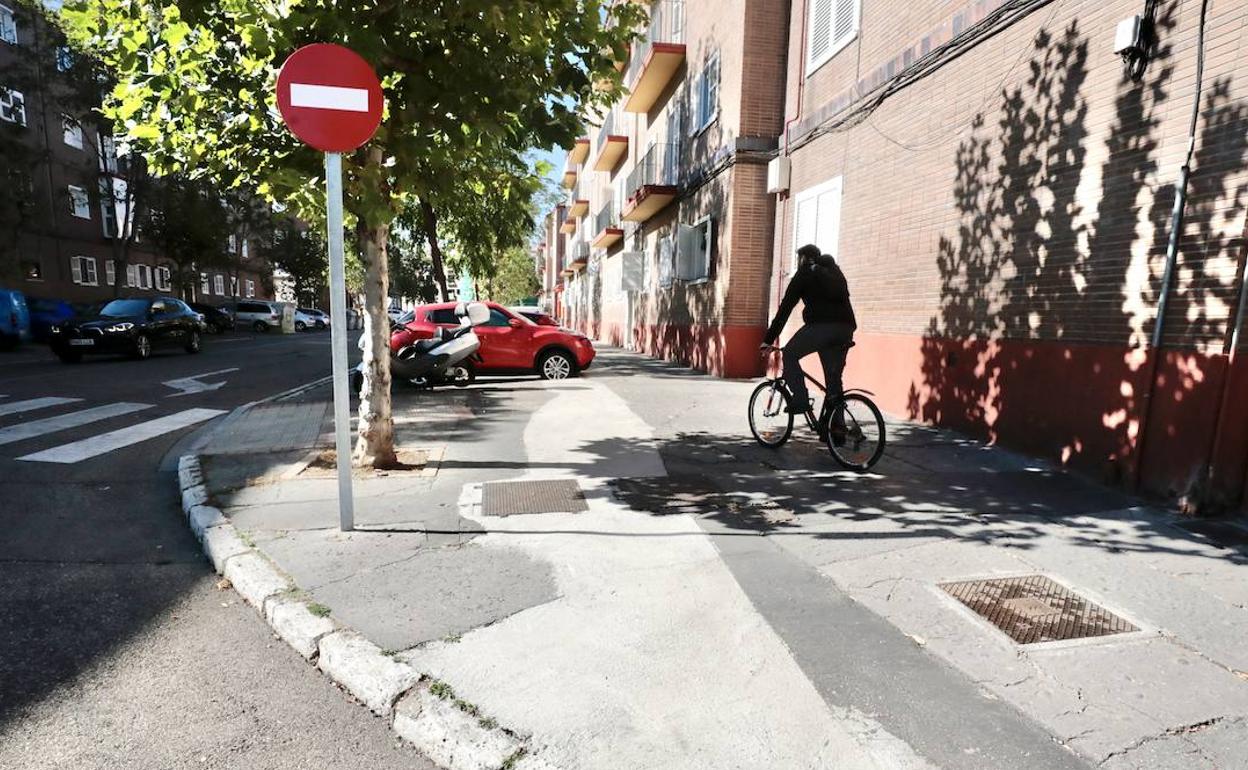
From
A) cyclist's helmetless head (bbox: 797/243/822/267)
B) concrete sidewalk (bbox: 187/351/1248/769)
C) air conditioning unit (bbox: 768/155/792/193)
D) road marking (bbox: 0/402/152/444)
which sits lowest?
road marking (bbox: 0/402/152/444)

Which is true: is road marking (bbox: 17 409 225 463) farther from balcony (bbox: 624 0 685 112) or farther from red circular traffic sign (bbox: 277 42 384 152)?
balcony (bbox: 624 0 685 112)

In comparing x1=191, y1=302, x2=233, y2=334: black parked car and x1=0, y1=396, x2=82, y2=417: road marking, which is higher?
x1=191, y1=302, x2=233, y2=334: black parked car

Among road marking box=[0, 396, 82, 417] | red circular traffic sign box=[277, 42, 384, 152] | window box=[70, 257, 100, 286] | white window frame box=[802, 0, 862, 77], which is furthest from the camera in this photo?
window box=[70, 257, 100, 286]

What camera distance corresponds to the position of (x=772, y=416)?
6.63m

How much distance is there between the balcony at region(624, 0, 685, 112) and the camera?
15987 mm

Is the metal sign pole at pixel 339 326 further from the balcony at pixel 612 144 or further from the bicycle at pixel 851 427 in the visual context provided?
the balcony at pixel 612 144

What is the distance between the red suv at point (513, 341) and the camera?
12.2 meters

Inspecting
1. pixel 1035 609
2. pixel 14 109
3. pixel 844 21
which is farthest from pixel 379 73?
pixel 14 109

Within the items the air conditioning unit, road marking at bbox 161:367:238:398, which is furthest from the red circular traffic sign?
the air conditioning unit

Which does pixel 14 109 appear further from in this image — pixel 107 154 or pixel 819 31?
pixel 819 31

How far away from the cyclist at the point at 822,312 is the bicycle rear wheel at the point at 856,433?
0.16 meters

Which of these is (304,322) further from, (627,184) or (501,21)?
(501,21)

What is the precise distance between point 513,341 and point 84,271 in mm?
28264

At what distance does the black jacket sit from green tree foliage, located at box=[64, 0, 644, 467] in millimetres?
2400
